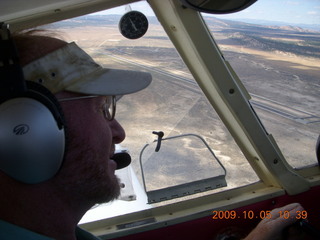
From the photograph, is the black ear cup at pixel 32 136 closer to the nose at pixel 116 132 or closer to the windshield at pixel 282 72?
the nose at pixel 116 132

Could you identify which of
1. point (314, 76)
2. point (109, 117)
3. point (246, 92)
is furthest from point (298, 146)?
point (109, 117)

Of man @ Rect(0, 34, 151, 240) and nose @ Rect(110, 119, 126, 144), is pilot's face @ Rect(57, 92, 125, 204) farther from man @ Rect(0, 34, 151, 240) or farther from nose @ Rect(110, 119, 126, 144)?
nose @ Rect(110, 119, 126, 144)

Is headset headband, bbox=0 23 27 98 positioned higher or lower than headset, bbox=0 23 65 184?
higher

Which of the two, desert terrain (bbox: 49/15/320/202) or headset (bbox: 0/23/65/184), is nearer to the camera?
headset (bbox: 0/23/65/184)

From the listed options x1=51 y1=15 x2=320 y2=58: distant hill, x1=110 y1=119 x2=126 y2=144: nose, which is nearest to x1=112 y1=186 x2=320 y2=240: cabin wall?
x1=110 y1=119 x2=126 y2=144: nose

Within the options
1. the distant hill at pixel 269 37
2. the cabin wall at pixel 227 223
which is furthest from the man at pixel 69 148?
the cabin wall at pixel 227 223

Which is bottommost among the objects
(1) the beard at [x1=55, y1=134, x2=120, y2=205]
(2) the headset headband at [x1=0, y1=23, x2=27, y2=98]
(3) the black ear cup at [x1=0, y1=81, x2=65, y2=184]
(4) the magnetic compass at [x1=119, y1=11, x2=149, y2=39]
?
(1) the beard at [x1=55, y1=134, x2=120, y2=205]

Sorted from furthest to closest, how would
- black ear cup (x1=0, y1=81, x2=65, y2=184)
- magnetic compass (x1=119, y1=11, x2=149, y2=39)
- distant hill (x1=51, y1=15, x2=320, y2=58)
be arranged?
1. distant hill (x1=51, y1=15, x2=320, y2=58)
2. magnetic compass (x1=119, y1=11, x2=149, y2=39)
3. black ear cup (x1=0, y1=81, x2=65, y2=184)
